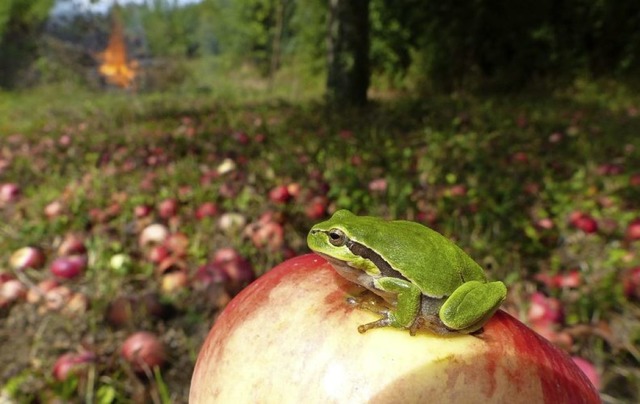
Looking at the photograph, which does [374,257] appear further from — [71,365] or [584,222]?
[584,222]

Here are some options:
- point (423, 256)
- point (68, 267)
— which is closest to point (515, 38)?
point (68, 267)

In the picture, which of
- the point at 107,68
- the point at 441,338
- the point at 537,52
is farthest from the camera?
the point at 107,68

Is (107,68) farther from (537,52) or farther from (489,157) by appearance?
(489,157)

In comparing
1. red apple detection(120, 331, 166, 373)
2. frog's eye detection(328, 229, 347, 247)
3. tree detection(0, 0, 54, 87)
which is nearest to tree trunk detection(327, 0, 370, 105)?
red apple detection(120, 331, 166, 373)

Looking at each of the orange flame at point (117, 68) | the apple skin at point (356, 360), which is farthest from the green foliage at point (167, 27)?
the apple skin at point (356, 360)

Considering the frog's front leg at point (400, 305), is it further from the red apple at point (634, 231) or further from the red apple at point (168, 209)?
the red apple at point (168, 209)

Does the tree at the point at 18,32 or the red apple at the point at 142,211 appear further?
the tree at the point at 18,32

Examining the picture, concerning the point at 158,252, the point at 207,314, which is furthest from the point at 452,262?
the point at 158,252
